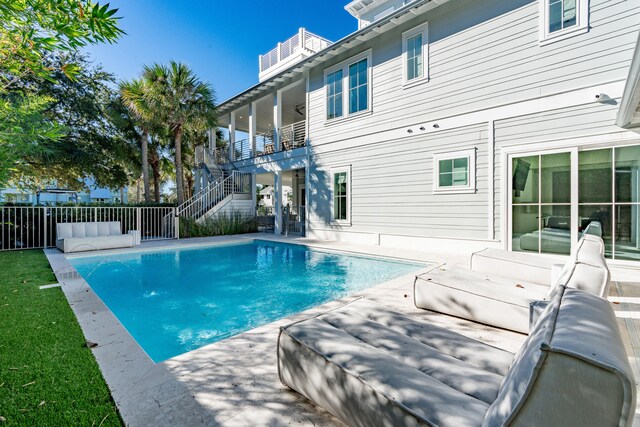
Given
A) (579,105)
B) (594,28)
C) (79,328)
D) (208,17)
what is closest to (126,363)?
(79,328)

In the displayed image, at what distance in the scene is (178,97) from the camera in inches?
500

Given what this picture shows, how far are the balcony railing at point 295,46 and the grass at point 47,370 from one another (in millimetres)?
15560

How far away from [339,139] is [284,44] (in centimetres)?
916

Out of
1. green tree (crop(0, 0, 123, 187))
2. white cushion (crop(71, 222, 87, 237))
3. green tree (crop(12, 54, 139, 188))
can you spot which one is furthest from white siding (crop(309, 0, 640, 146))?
green tree (crop(12, 54, 139, 188))

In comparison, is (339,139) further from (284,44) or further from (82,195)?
(82,195)

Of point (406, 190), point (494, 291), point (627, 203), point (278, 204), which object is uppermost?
point (406, 190)

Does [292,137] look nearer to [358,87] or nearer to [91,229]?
[358,87]

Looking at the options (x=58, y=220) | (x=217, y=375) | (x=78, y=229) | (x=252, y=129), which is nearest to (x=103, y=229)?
(x=78, y=229)

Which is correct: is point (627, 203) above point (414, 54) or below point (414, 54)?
below

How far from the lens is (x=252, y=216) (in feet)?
49.2

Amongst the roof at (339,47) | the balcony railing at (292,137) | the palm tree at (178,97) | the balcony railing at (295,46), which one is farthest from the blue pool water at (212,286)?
the balcony railing at (295,46)

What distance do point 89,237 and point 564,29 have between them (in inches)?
526

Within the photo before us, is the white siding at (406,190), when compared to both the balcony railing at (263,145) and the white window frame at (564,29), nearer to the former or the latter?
the white window frame at (564,29)

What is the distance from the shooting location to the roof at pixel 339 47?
342 inches
